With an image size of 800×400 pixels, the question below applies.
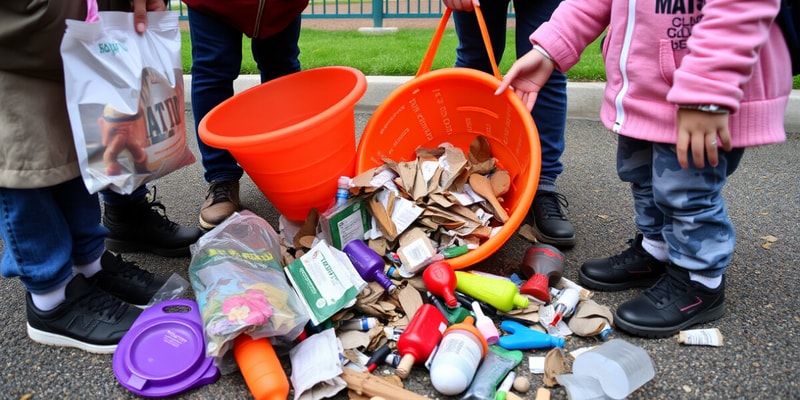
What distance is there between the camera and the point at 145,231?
1.74 m

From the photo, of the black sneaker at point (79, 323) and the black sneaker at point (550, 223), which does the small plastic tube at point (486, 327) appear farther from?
the black sneaker at point (79, 323)

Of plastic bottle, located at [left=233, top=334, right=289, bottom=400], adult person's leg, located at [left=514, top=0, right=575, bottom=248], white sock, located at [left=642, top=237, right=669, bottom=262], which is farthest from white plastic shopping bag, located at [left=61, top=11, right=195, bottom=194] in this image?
white sock, located at [left=642, top=237, right=669, bottom=262]

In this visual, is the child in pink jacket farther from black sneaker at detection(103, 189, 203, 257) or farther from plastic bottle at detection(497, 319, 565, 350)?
black sneaker at detection(103, 189, 203, 257)

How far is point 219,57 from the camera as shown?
174 centimetres

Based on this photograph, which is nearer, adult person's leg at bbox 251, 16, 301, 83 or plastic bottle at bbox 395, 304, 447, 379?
plastic bottle at bbox 395, 304, 447, 379

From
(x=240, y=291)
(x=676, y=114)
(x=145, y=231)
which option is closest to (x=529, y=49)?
(x=676, y=114)

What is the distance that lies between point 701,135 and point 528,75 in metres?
0.52

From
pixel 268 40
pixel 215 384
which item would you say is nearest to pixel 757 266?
pixel 215 384

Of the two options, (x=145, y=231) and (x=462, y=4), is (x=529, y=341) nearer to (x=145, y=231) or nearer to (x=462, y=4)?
(x=462, y=4)

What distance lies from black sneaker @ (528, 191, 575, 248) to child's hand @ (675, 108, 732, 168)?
0.60 meters

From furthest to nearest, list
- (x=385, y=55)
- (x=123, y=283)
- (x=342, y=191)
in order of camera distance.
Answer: (x=385, y=55)
(x=342, y=191)
(x=123, y=283)

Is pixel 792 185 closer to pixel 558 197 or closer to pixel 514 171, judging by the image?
pixel 558 197

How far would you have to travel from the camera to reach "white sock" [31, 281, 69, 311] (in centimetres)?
129

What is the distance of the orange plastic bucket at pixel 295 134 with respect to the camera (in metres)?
1.43
